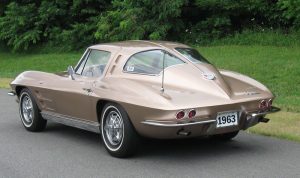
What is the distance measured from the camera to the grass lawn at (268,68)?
9141 millimetres

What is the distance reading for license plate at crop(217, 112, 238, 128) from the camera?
6.87 metres

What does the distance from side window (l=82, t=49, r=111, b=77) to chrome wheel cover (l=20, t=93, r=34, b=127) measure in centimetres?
142

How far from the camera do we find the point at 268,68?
1480 centimetres

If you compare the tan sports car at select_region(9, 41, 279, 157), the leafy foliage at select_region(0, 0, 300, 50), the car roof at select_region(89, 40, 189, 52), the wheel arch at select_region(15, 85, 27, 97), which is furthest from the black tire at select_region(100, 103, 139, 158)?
the leafy foliage at select_region(0, 0, 300, 50)

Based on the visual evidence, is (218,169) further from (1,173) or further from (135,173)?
(1,173)

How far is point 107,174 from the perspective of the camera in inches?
257

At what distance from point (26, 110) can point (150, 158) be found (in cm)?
295

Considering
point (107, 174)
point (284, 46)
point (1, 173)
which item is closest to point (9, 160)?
point (1, 173)

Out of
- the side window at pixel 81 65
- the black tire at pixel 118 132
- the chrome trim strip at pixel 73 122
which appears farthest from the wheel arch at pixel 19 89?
the black tire at pixel 118 132

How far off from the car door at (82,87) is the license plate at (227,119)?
69.8 inches

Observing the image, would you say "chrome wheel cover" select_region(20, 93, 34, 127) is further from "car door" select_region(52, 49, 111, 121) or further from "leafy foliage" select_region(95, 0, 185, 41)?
"leafy foliage" select_region(95, 0, 185, 41)

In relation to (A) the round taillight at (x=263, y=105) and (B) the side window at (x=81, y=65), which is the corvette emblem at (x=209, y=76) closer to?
(A) the round taillight at (x=263, y=105)

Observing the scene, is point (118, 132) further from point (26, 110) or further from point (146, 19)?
point (146, 19)

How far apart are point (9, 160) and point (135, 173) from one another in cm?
176
